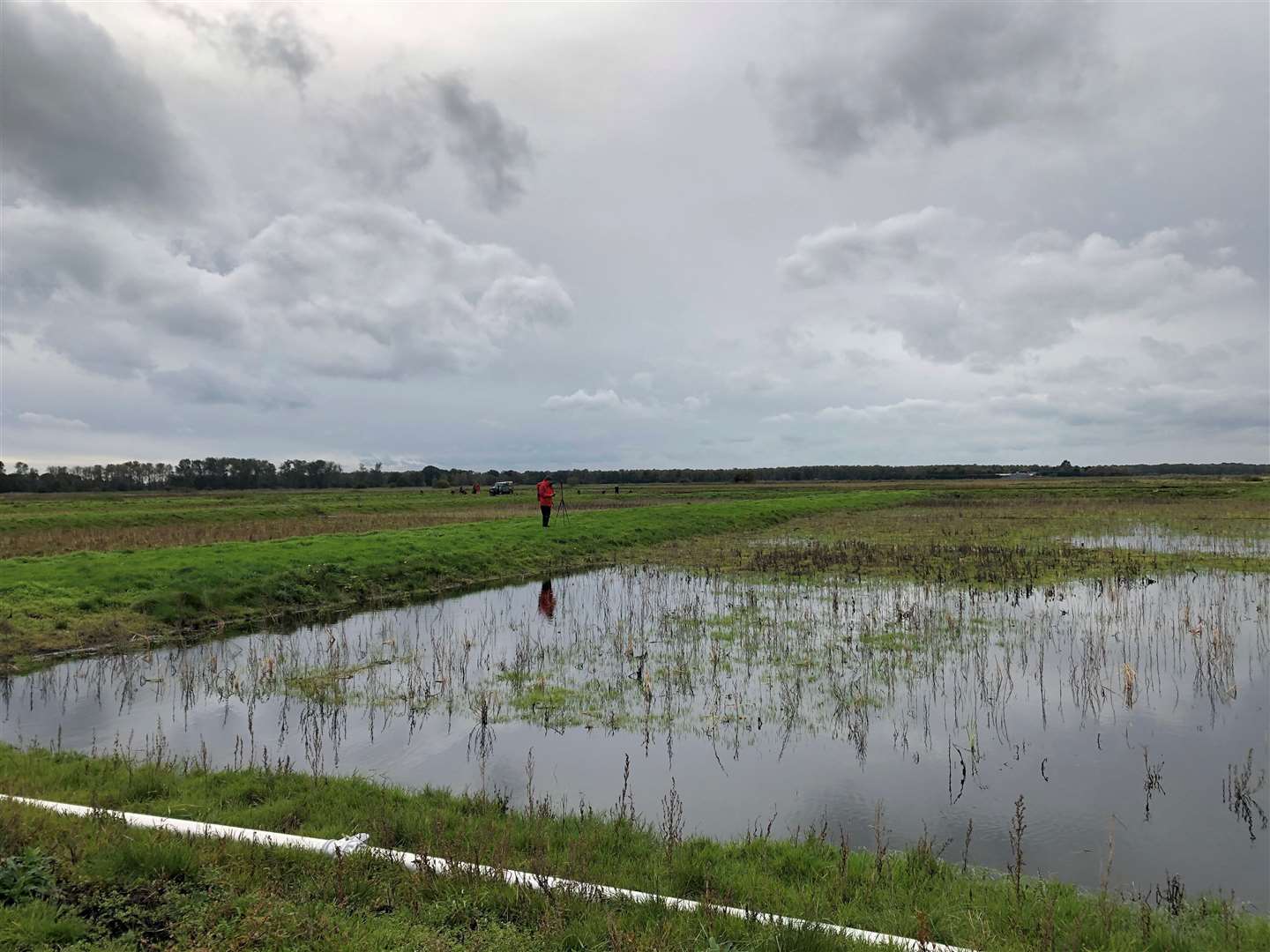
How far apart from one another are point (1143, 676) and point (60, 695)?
18.6 m

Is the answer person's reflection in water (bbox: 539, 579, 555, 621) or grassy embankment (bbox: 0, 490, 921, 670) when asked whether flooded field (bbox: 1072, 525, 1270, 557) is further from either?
person's reflection in water (bbox: 539, 579, 555, 621)

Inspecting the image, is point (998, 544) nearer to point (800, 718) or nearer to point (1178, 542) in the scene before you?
point (1178, 542)

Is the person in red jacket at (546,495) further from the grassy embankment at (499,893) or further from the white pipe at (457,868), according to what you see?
the white pipe at (457,868)

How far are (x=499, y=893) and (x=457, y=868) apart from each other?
0.44m

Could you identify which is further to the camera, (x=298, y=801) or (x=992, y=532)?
(x=992, y=532)

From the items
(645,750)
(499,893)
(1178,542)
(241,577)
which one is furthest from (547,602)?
(1178,542)

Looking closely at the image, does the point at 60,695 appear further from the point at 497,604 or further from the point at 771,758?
the point at 771,758

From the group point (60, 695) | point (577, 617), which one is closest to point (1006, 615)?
point (577, 617)

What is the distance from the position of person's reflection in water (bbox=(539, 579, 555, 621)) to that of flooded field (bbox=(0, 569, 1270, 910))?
80 cm

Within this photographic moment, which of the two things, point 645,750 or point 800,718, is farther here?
point 800,718

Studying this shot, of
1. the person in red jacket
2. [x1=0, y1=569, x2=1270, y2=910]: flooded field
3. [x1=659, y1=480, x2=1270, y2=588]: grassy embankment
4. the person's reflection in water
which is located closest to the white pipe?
[x1=0, y1=569, x2=1270, y2=910]: flooded field

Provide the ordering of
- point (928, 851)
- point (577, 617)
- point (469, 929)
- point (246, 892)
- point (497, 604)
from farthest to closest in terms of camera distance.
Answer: point (497, 604), point (577, 617), point (928, 851), point (246, 892), point (469, 929)

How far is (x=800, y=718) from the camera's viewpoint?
34.3ft

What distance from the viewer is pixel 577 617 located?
18.4 m
